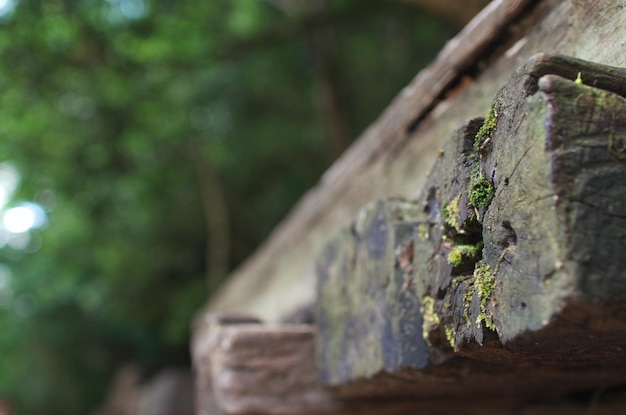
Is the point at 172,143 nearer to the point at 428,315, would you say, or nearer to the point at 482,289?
the point at 428,315

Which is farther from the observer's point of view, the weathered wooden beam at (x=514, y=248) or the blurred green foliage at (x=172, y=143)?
the blurred green foliage at (x=172, y=143)

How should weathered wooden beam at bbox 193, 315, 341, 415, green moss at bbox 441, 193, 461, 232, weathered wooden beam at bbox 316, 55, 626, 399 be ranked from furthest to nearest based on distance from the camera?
weathered wooden beam at bbox 193, 315, 341, 415
green moss at bbox 441, 193, 461, 232
weathered wooden beam at bbox 316, 55, 626, 399

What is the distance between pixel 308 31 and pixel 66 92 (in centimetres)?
168

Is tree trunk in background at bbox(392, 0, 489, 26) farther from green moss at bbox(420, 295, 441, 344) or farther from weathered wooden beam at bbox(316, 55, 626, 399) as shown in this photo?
green moss at bbox(420, 295, 441, 344)

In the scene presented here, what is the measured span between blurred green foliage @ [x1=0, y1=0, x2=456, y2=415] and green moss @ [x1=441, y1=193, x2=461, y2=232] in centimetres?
340

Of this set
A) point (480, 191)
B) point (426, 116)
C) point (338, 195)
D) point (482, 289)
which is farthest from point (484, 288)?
point (338, 195)

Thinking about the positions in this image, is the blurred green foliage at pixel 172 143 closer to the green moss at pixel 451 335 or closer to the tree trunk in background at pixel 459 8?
the tree trunk in background at pixel 459 8

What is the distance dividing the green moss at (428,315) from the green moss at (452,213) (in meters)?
0.13

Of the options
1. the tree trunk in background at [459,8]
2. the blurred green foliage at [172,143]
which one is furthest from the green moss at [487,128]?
the blurred green foliage at [172,143]

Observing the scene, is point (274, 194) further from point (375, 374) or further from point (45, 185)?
point (375, 374)

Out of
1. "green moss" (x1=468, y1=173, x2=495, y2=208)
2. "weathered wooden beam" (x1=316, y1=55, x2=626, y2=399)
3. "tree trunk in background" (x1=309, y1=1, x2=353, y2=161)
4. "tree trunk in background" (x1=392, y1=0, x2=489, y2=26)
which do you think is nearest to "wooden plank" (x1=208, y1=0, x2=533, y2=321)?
"weathered wooden beam" (x1=316, y1=55, x2=626, y2=399)

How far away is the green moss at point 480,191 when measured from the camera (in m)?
0.84

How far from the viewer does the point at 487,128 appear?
0.87 metres

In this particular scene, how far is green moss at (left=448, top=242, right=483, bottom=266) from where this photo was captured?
899 millimetres
